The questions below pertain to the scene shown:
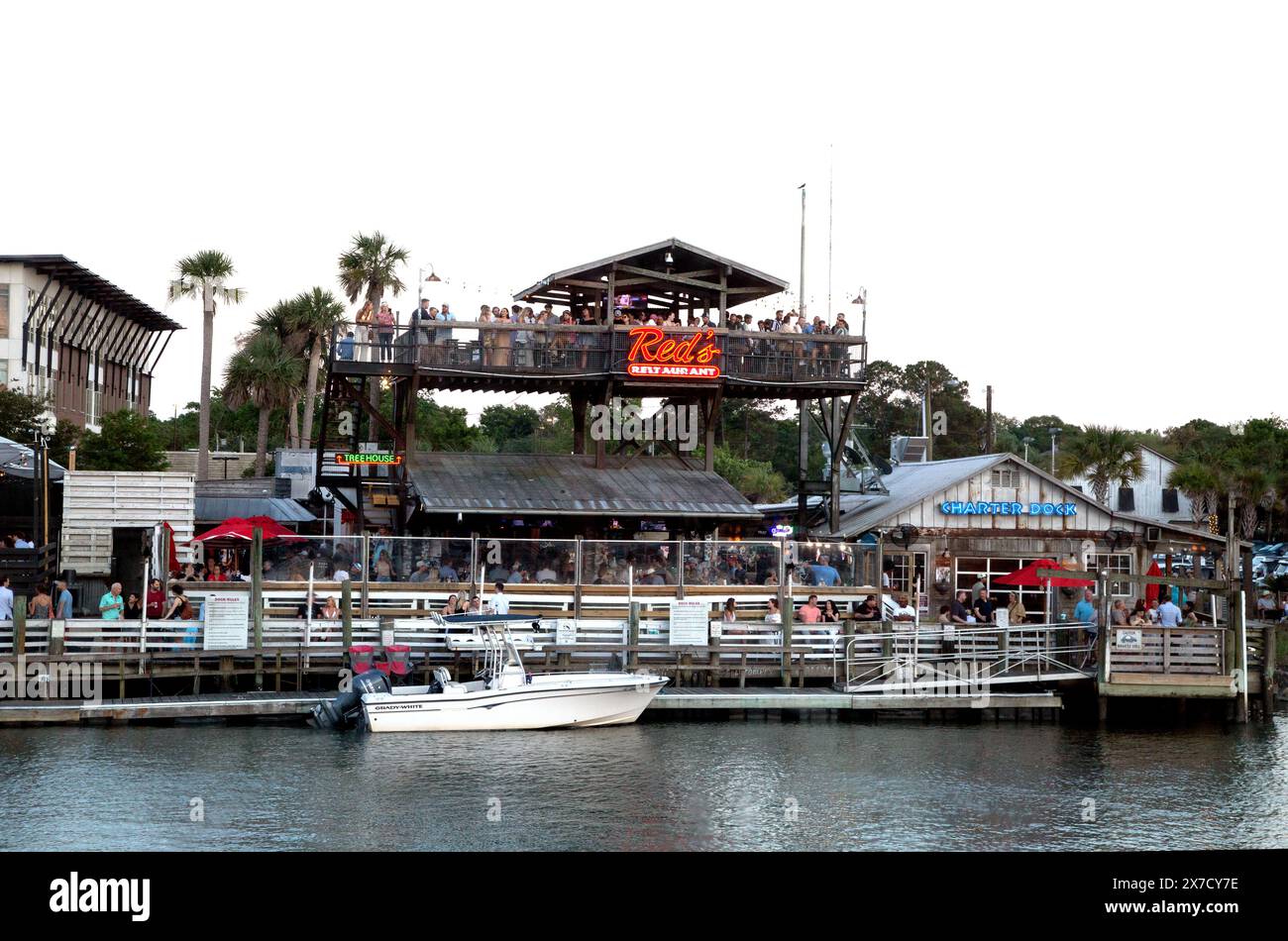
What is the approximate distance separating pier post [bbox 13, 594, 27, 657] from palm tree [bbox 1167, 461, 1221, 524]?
46.9m

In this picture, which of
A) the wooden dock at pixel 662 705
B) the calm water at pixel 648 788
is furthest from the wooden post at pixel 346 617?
the calm water at pixel 648 788

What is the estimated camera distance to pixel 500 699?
88.1 ft

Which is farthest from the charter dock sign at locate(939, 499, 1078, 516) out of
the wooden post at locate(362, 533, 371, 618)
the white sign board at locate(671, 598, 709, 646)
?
the wooden post at locate(362, 533, 371, 618)

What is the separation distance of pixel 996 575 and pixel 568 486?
13763mm

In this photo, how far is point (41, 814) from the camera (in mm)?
18812

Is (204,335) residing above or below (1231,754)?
above

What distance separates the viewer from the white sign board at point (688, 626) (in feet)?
102

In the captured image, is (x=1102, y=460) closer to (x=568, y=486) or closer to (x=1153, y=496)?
(x=1153, y=496)

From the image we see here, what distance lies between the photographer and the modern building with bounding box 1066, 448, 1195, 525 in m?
67.1

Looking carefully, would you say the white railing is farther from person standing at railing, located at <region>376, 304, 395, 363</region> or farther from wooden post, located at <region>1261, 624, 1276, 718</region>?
person standing at railing, located at <region>376, 304, 395, 363</region>

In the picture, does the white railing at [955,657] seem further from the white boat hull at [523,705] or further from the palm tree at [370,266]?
the palm tree at [370,266]
